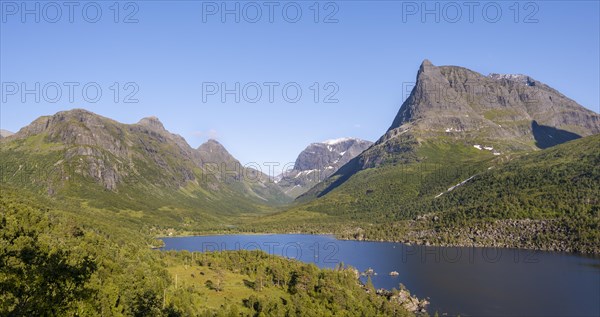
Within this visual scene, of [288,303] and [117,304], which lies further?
[288,303]

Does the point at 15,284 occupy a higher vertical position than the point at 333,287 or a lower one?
higher

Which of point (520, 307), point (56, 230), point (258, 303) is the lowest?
point (520, 307)

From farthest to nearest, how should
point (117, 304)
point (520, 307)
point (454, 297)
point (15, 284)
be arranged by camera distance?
point (454, 297)
point (520, 307)
point (117, 304)
point (15, 284)

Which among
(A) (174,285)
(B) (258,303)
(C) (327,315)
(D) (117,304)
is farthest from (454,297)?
(D) (117,304)

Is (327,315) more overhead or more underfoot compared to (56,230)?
more underfoot

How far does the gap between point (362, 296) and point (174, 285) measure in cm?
5664

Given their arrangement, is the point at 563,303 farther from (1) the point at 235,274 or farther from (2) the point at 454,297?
(1) the point at 235,274

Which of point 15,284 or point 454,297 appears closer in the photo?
point 15,284

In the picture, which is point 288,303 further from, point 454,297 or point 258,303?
point 454,297

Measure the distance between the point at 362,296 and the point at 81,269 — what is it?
106 metres

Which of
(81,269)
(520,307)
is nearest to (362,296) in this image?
(520,307)

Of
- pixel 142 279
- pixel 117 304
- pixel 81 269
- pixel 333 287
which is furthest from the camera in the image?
pixel 333 287

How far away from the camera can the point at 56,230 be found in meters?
175

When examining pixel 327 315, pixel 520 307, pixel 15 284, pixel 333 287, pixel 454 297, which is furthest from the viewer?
pixel 454 297
